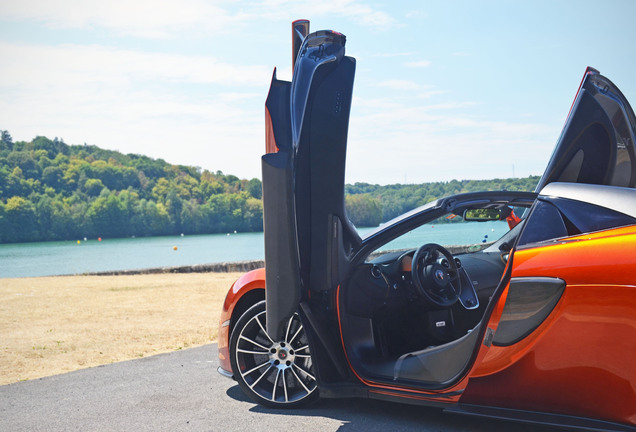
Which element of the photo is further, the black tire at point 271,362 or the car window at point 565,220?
the black tire at point 271,362

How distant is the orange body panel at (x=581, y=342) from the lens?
9.66 feet

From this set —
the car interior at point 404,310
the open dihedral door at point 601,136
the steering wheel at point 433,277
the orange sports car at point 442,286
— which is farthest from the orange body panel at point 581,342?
the open dihedral door at point 601,136

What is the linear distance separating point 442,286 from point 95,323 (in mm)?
7196

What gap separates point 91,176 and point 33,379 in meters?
119

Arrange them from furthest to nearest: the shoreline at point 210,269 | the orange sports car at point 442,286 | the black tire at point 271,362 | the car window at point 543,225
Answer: the shoreline at point 210,269
the black tire at point 271,362
the car window at point 543,225
the orange sports car at point 442,286

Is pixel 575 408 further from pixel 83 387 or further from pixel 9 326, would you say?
pixel 9 326

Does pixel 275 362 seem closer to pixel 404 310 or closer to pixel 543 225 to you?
pixel 404 310

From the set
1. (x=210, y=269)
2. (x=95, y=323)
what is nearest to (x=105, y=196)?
→ (x=210, y=269)

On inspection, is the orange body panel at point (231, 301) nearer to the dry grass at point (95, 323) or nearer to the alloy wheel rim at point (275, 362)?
the alloy wheel rim at point (275, 362)

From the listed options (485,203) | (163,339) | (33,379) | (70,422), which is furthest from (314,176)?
(163,339)

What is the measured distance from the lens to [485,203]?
14.0ft

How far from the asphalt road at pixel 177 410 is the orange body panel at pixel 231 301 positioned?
317 millimetres

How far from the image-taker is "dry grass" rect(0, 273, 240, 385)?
6.94 meters

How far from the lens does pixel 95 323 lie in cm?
Answer: 991
